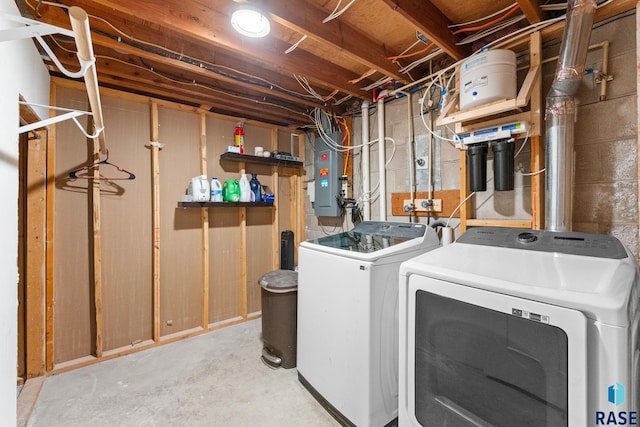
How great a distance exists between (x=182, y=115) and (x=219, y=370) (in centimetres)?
238

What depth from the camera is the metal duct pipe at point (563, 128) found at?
128 centimetres

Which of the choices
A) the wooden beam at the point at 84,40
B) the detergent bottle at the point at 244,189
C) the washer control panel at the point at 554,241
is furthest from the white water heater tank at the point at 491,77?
the detergent bottle at the point at 244,189

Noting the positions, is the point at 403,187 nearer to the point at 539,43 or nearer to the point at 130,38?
the point at 539,43

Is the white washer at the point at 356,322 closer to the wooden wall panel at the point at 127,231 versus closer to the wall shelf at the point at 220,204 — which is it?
the wall shelf at the point at 220,204

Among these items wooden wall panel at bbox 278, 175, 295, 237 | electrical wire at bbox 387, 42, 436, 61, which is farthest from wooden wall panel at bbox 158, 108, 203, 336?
electrical wire at bbox 387, 42, 436, 61

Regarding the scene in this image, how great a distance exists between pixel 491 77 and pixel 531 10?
13.8 inches

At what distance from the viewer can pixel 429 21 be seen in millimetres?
1521

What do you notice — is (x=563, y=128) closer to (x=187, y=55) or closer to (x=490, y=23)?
(x=490, y=23)

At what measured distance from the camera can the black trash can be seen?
212 centimetres

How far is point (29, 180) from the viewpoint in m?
1.92

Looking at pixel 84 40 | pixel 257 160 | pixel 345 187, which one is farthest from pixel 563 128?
pixel 257 160

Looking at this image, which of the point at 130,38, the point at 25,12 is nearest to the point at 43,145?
the point at 25,12

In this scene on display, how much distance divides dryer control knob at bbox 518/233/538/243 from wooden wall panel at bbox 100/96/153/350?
2.85 metres

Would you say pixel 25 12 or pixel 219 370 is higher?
pixel 25 12
